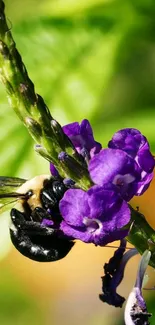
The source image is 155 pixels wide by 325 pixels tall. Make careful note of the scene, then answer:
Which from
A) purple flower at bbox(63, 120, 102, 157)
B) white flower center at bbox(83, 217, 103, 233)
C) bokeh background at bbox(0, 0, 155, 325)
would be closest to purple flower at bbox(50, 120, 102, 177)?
purple flower at bbox(63, 120, 102, 157)

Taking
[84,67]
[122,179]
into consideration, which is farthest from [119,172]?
[84,67]

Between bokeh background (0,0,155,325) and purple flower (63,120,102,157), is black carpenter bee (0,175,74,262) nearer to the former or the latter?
purple flower (63,120,102,157)

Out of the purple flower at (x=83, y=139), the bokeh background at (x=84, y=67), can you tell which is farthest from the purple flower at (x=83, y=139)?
the bokeh background at (x=84, y=67)

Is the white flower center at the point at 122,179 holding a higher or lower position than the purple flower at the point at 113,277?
higher

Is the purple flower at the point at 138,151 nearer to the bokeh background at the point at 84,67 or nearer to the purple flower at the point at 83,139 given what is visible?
the purple flower at the point at 83,139

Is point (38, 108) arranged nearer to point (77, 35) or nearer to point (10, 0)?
point (77, 35)

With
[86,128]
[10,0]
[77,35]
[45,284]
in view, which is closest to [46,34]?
[77,35]
